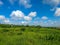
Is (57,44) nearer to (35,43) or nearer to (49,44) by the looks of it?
(49,44)

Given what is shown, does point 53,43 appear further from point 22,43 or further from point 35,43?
point 22,43

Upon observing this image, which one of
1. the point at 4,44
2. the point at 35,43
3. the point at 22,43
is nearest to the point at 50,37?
the point at 35,43

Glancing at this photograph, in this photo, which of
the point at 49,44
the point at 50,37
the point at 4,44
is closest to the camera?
the point at 4,44

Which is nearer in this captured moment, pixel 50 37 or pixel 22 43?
pixel 22 43

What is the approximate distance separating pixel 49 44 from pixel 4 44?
16.0 ft

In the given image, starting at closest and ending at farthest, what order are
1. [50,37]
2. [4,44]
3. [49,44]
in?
[4,44] < [49,44] < [50,37]

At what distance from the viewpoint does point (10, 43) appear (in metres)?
15.4

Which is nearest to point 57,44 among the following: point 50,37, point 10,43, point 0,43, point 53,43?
point 53,43

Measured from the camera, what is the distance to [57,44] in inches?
643

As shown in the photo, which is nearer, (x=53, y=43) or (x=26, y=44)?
(x=26, y=44)

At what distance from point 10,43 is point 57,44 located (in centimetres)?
522

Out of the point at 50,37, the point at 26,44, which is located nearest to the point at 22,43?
the point at 26,44

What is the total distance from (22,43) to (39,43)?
1.89m

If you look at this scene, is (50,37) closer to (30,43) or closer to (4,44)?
(30,43)
